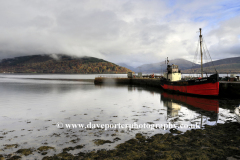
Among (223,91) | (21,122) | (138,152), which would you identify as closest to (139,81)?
(223,91)

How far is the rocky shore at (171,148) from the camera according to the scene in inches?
322

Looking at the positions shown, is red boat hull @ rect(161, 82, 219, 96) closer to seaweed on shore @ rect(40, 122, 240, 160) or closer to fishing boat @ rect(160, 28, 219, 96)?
fishing boat @ rect(160, 28, 219, 96)

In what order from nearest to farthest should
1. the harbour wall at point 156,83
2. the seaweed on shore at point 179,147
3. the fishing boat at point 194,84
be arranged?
the seaweed on shore at point 179,147, the fishing boat at point 194,84, the harbour wall at point 156,83

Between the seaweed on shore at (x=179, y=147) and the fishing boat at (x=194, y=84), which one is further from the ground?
the fishing boat at (x=194, y=84)

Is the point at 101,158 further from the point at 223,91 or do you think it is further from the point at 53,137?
the point at 223,91

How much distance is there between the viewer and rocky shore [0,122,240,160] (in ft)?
26.8

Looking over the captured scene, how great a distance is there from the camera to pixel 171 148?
9070 mm

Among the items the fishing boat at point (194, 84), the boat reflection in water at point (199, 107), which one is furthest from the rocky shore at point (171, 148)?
the fishing boat at point (194, 84)

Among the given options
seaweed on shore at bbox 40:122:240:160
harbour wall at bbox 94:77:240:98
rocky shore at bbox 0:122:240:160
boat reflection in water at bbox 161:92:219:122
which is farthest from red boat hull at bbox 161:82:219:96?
rocky shore at bbox 0:122:240:160

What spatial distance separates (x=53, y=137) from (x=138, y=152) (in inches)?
271

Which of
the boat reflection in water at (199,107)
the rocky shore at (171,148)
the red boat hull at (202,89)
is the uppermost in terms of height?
the red boat hull at (202,89)

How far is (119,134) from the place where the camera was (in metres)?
12.2

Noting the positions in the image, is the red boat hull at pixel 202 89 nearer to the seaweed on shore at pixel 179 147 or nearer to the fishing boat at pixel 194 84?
the fishing boat at pixel 194 84

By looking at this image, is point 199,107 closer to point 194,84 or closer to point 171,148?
point 194,84
